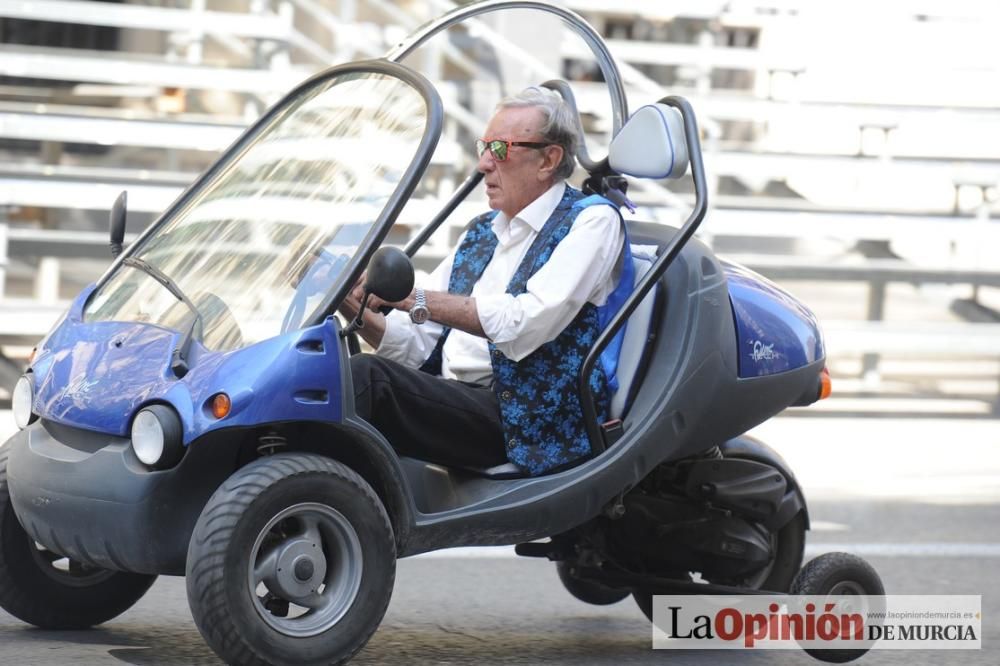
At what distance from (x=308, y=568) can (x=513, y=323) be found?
743 millimetres

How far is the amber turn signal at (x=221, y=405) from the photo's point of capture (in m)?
3.54

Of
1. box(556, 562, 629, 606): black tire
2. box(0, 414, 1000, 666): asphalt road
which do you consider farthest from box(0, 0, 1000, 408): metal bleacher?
box(556, 562, 629, 606): black tire

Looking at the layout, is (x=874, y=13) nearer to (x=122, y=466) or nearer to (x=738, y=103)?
(x=738, y=103)

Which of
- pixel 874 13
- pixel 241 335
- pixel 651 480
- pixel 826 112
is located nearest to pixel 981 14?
pixel 874 13

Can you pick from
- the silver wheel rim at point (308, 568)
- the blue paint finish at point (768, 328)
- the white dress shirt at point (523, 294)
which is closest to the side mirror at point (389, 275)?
the white dress shirt at point (523, 294)

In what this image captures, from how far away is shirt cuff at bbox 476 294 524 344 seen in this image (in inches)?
156

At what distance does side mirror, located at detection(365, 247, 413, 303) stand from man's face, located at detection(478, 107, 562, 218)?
69 cm

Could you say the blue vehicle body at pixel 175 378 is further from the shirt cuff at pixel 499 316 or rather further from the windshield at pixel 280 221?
the shirt cuff at pixel 499 316

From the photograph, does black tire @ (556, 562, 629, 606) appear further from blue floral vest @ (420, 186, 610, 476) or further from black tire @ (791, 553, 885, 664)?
blue floral vest @ (420, 186, 610, 476)

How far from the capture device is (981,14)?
1350 centimetres

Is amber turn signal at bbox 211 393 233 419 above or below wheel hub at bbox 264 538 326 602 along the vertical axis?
above

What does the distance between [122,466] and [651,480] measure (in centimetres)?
145

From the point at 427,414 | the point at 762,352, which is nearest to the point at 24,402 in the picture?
the point at 427,414

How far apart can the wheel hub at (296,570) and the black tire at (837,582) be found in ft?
4.53
